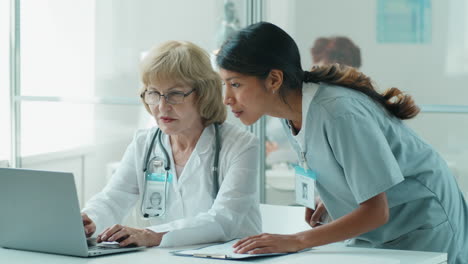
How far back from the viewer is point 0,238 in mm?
1953

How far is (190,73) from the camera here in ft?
7.63

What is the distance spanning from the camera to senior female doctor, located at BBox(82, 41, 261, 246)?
7.29ft

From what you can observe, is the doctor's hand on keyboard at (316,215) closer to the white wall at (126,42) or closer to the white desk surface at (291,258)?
the white desk surface at (291,258)

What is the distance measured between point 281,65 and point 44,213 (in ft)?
2.41

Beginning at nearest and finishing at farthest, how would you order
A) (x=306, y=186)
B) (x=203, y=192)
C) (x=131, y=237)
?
(x=131, y=237) < (x=306, y=186) < (x=203, y=192)

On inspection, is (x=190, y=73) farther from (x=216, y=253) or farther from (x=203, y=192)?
Result: (x=216, y=253)

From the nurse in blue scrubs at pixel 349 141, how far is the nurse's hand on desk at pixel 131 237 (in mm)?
265

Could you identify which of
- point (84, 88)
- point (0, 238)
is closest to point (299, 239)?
point (0, 238)

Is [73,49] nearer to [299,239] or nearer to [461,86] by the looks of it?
[461,86]

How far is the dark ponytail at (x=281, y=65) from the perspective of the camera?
194 cm

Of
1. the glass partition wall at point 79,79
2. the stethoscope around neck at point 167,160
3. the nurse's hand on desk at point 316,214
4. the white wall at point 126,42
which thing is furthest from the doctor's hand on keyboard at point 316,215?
the glass partition wall at point 79,79

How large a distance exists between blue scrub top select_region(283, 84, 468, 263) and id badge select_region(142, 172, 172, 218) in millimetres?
477

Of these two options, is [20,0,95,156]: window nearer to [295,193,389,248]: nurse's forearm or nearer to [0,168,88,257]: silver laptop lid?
[0,168,88,257]: silver laptop lid

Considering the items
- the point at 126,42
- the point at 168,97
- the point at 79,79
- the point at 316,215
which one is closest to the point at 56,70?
the point at 79,79
